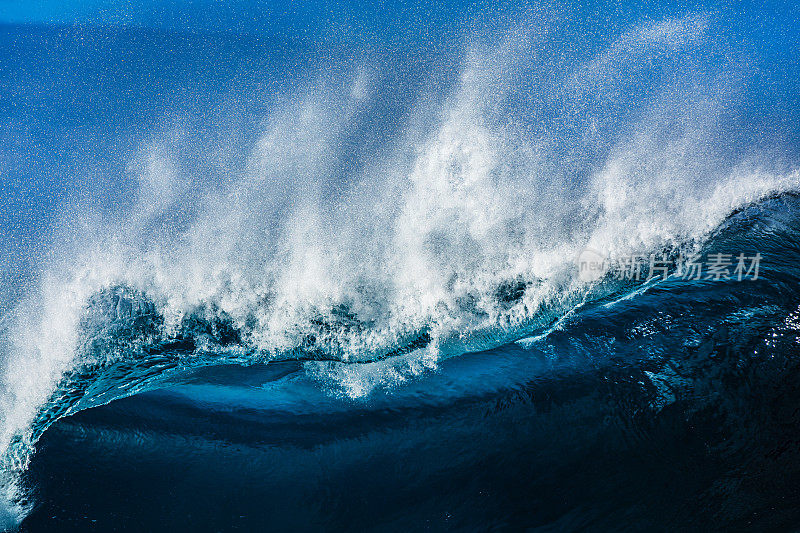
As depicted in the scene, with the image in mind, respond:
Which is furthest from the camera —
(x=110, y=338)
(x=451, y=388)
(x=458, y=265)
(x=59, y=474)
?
(x=458, y=265)

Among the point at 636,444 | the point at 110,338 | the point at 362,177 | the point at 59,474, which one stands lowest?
the point at 636,444

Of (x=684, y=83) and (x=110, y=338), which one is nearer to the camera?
(x=110, y=338)

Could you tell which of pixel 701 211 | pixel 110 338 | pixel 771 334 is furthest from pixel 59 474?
pixel 701 211

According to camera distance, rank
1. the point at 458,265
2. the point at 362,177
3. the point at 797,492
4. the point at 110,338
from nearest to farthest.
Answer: the point at 797,492, the point at 110,338, the point at 458,265, the point at 362,177

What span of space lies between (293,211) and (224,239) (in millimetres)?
640

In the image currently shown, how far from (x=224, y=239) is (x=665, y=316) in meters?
3.57

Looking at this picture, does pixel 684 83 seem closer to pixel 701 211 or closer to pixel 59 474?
pixel 701 211

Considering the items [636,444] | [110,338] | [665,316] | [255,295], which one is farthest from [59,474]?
[665,316]

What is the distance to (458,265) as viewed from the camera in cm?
418

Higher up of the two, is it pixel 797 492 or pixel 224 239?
pixel 224 239

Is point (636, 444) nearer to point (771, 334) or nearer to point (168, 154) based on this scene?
point (771, 334)

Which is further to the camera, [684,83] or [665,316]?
[684,83]

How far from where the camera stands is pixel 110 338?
3842 mm

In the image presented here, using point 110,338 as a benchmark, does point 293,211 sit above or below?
above
